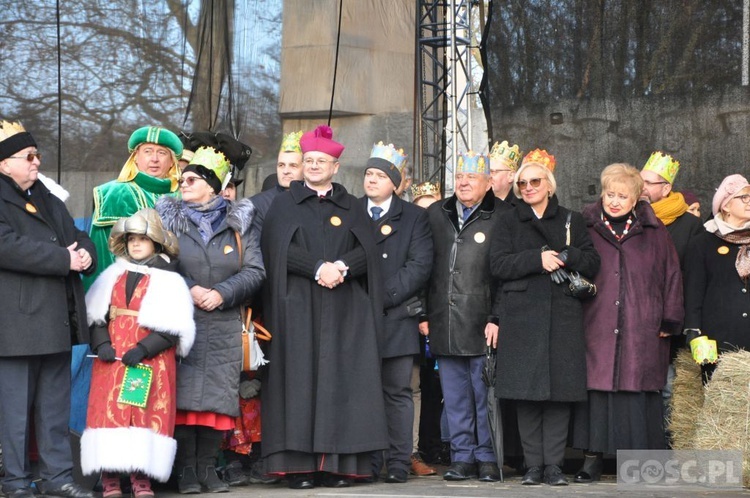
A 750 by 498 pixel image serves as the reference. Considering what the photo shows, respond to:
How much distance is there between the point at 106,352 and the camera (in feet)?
18.0

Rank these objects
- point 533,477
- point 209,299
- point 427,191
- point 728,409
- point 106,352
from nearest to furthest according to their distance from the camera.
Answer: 1. point 106,352
2. point 209,299
3. point 728,409
4. point 533,477
5. point 427,191

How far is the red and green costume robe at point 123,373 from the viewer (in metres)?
5.41

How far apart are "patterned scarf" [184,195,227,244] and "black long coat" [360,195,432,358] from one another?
981mm

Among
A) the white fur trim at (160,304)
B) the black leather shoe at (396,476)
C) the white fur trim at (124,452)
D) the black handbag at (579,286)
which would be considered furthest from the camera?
the black leather shoe at (396,476)

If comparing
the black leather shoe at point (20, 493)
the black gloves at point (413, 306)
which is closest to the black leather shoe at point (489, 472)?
the black gloves at point (413, 306)

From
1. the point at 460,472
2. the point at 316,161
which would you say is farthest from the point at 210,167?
the point at 460,472

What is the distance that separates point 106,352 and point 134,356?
0.50 feet

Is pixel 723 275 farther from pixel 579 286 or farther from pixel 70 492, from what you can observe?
pixel 70 492

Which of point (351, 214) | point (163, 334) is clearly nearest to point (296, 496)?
point (163, 334)

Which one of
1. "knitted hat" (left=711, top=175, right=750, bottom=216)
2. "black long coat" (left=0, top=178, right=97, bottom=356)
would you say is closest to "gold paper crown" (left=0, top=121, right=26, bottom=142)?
"black long coat" (left=0, top=178, right=97, bottom=356)

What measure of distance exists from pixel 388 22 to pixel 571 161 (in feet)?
8.68

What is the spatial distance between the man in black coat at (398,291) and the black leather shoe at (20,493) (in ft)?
6.34

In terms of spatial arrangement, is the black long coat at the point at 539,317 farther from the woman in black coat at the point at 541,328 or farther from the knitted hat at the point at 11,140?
the knitted hat at the point at 11,140

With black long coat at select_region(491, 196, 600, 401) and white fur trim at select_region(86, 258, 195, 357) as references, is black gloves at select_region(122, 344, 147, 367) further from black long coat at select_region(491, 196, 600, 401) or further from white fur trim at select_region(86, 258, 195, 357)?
black long coat at select_region(491, 196, 600, 401)
